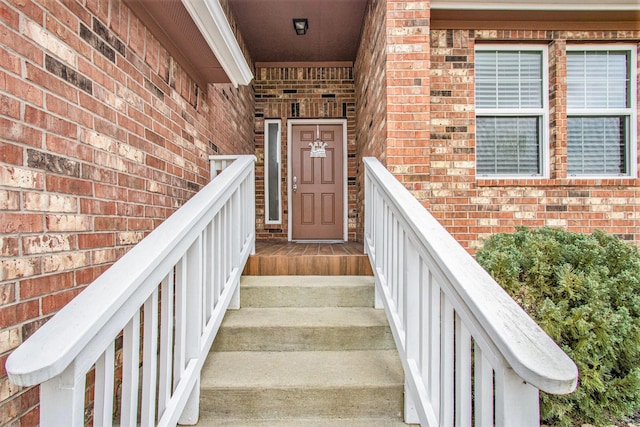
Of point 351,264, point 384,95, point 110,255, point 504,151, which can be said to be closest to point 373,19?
point 384,95

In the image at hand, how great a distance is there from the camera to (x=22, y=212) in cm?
114

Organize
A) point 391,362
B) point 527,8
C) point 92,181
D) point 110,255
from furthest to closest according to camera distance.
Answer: point 527,8, point 391,362, point 110,255, point 92,181

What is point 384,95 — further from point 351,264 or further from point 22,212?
point 22,212

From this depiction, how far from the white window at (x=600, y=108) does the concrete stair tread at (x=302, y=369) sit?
128 inches

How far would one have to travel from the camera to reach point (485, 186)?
354 centimetres

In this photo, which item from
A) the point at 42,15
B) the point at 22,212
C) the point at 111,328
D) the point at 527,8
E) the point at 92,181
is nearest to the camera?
the point at 111,328

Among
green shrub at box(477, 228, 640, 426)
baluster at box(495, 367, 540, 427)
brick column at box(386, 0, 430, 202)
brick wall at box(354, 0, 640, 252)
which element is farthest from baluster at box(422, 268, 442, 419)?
brick wall at box(354, 0, 640, 252)

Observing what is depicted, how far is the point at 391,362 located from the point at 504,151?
2.80 m

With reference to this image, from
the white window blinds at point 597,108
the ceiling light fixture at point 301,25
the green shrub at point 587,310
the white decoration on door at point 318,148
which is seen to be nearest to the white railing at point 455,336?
the green shrub at point 587,310

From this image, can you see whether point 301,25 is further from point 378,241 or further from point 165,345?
point 165,345

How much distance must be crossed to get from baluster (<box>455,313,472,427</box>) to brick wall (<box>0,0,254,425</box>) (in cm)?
138

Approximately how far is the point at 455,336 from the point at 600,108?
3.68m

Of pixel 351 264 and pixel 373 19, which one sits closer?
pixel 351 264

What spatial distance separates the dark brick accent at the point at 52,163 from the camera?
1.18 metres
